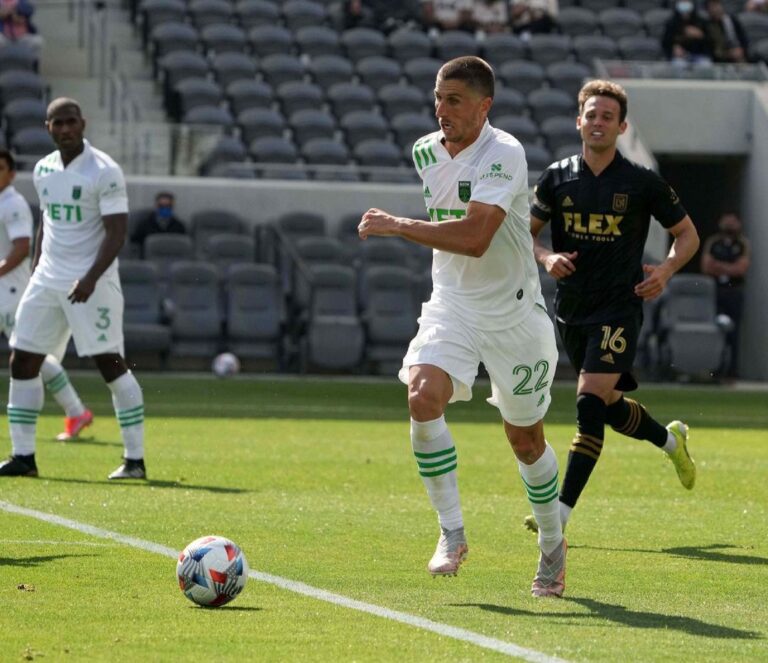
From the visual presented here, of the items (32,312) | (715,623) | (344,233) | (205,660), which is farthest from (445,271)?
(344,233)

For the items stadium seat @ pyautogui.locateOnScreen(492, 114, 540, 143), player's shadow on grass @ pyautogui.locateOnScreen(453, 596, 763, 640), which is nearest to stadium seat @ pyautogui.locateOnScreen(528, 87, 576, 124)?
stadium seat @ pyautogui.locateOnScreen(492, 114, 540, 143)

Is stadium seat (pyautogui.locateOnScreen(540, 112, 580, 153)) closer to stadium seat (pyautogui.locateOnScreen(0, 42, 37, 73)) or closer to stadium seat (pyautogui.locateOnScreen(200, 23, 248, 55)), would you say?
stadium seat (pyautogui.locateOnScreen(200, 23, 248, 55))

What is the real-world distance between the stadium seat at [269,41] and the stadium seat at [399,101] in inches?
79.5

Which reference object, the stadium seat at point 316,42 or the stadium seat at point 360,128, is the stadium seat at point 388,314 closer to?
the stadium seat at point 360,128

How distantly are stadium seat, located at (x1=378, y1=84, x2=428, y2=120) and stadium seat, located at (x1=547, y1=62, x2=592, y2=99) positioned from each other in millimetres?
2506

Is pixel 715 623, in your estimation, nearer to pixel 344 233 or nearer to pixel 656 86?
pixel 344 233

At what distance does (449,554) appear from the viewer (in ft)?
22.9

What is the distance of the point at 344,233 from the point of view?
84.9 ft

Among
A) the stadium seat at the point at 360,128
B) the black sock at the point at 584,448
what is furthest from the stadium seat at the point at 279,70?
the black sock at the point at 584,448

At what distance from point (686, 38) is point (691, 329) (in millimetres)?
5997

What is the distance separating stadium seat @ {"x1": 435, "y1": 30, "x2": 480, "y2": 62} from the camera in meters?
29.7

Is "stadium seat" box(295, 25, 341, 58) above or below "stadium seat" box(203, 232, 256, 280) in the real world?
above

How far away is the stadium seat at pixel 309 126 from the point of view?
27062mm

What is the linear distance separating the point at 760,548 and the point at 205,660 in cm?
418
